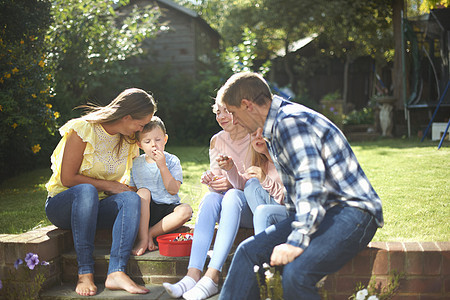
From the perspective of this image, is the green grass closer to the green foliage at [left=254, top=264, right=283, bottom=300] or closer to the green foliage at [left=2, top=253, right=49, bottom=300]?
the green foliage at [left=254, top=264, right=283, bottom=300]

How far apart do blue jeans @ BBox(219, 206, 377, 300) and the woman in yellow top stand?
0.71 metres

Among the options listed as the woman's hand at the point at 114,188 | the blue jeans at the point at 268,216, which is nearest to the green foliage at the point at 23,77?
the woman's hand at the point at 114,188

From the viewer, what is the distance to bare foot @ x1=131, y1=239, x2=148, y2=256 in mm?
2645

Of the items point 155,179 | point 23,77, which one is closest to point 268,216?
point 155,179

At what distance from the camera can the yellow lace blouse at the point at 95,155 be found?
2703 mm

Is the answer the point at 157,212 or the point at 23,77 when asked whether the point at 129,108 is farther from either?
the point at 23,77

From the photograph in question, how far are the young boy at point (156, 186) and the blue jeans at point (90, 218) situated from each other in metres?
0.17

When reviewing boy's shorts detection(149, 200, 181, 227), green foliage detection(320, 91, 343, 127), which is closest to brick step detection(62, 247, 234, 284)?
boy's shorts detection(149, 200, 181, 227)

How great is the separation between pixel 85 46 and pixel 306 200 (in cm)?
802

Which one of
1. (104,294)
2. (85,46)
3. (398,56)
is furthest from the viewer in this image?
(398,56)

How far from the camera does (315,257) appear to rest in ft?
5.98

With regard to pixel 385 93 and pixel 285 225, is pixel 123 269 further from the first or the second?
pixel 385 93

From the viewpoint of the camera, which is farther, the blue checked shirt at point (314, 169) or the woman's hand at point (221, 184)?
the woman's hand at point (221, 184)

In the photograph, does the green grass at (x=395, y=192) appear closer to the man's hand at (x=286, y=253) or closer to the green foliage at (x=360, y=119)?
the man's hand at (x=286, y=253)
